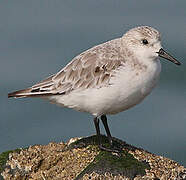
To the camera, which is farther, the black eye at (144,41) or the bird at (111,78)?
the black eye at (144,41)

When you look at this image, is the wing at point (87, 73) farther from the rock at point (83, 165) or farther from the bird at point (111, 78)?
the rock at point (83, 165)

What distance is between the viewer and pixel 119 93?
8.77 meters

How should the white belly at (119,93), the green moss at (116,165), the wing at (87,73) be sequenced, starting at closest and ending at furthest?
the green moss at (116,165), the white belly at (119,93), the wing at (87,73)

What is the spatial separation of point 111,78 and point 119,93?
0.86ft

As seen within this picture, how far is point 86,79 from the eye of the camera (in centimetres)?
912

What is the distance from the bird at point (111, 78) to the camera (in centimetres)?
882

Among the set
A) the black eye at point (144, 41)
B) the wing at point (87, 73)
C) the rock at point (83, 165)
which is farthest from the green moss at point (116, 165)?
the black eye at point (144, 41)

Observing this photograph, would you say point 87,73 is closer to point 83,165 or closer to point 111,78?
point 111,78

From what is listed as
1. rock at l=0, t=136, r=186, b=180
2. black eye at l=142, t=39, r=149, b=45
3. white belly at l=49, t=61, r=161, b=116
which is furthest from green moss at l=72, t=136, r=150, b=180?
black eye at l=142, t=39, r=149, b=45

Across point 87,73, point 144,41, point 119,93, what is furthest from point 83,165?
point 144,41

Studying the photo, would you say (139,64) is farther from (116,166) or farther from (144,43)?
(116,166)

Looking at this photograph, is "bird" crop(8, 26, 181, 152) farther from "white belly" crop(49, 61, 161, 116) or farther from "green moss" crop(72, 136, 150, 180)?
"green moss" crop(72, 136, 150, 180)

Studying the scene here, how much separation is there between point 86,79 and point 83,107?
0.41 meters

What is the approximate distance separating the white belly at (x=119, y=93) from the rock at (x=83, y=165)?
58 cm
